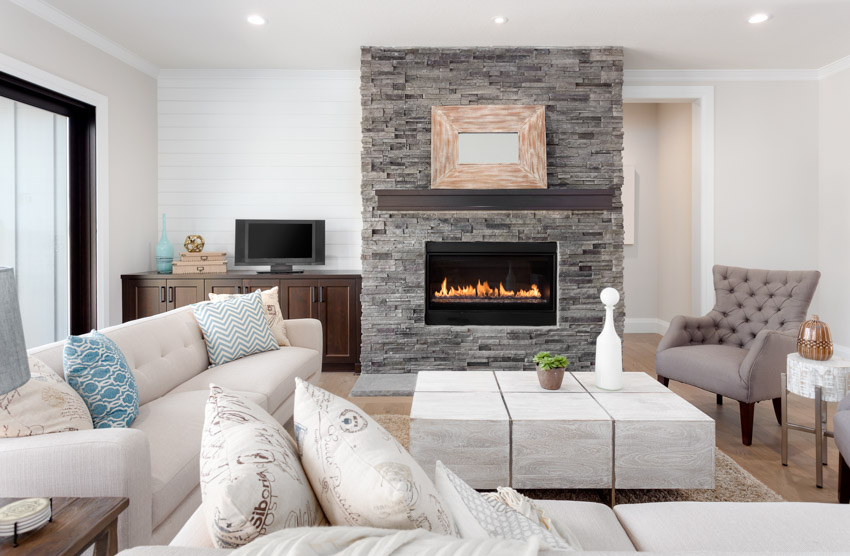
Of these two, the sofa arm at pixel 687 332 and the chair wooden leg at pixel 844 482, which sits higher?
the sofa arm at pixel 687 332

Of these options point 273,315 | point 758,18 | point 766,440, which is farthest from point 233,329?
point 758,18

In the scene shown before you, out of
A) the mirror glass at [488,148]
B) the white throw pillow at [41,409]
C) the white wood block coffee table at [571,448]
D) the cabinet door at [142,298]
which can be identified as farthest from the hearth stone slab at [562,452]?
the cabinet door at [142,298]

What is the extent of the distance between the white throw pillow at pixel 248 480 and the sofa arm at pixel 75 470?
0.59 meters

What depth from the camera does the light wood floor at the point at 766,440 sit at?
2354 millimetres

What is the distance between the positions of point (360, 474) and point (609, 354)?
6.10 feet

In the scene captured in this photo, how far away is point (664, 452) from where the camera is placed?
205 cm

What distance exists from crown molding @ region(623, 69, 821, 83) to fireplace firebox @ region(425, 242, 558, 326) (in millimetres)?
1834

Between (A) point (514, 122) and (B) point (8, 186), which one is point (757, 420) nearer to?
(A) point (514, 122)

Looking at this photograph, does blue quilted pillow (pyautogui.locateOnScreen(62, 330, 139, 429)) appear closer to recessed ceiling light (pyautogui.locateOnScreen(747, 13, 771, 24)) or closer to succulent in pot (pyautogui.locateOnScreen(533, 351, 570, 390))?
succulent in pot (pyautogui.locateOnScreen(533, 351, 570, 390))

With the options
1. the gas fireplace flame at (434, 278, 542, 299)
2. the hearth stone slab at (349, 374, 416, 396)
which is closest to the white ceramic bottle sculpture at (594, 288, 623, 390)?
the hearth stone slab at (349, 374, 416, 396)

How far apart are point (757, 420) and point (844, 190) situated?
2.57 meters

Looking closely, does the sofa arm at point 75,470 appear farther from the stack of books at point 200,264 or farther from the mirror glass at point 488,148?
the mirror glass at point 488,148

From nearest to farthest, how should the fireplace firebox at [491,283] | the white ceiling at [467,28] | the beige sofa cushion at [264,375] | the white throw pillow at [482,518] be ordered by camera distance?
the white throw pillow at [482,518] < the beige sofa cushion at [264,375] < the white ceiling at [467,28] < the fireplace firebox at [491,283]

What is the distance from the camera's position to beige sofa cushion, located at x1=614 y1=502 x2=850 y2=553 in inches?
44.7
